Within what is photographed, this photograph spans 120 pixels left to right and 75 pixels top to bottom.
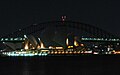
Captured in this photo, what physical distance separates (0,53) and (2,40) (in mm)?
5990

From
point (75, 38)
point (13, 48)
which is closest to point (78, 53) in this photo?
point (75, 38)

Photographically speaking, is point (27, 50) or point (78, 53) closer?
point (27, 50)

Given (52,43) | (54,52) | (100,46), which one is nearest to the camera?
(52,43)

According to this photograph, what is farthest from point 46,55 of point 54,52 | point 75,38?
point 75,38

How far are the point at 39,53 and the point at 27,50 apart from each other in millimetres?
6628

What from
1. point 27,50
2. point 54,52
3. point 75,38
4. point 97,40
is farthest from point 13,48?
point 97,40

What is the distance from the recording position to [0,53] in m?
142

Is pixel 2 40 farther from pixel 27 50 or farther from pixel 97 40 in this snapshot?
pixel 97 40

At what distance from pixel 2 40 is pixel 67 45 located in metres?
27.8

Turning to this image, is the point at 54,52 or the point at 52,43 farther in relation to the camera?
the point at 54,52

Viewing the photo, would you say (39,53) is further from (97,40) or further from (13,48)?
(97,40)

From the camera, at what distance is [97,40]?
14088 centimetres

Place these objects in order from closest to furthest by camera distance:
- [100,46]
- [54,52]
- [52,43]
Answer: [52,43]
[54,52]
[100,46]

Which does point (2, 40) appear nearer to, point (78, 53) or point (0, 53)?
point (0, 53)
